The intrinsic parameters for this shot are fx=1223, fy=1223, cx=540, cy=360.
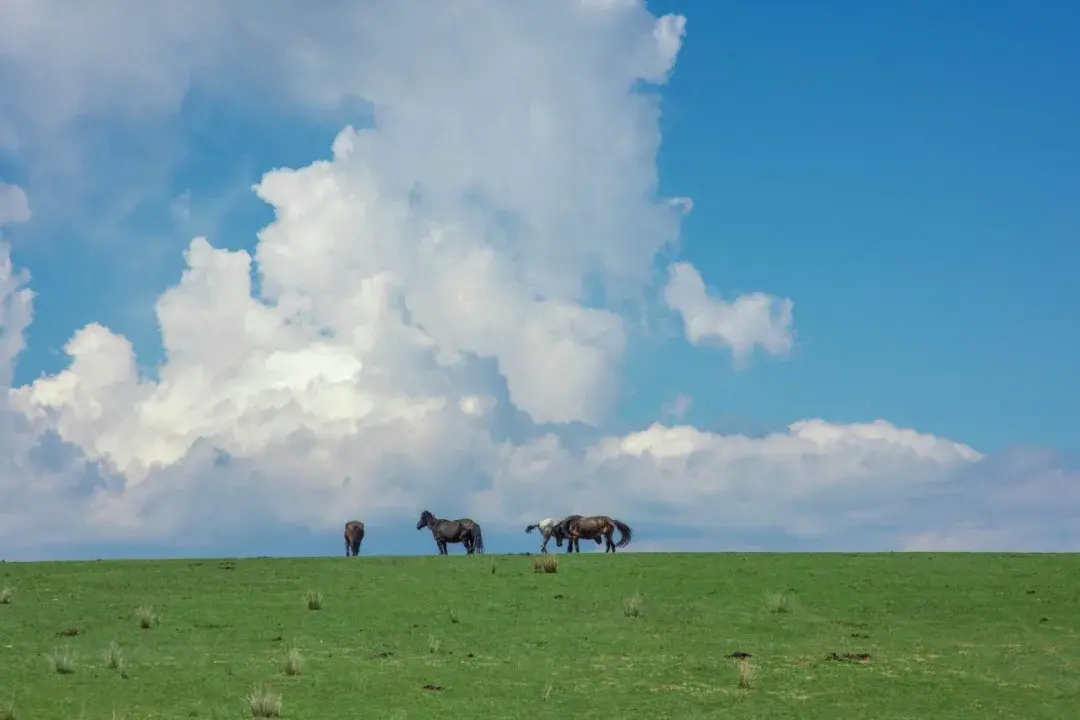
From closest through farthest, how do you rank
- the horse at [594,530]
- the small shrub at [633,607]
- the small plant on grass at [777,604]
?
the small shrub at [633,607], the small plant on grass at [777,604], the horse at [594,530]

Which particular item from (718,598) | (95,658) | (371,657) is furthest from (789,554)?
(95,658)

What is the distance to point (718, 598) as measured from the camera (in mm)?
30969

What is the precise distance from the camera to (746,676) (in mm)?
21500

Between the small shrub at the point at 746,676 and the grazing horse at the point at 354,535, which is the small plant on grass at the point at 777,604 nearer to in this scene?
the small shrub at the point at 746,676

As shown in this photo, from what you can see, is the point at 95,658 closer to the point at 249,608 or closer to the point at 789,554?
the point at 249,608

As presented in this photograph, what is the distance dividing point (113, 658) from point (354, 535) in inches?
1045

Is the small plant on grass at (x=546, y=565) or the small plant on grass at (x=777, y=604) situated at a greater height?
the small plant on grass at (x=546, y=565)

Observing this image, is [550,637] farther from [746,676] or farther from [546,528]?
[546,528]

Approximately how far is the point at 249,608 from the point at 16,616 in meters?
5.42

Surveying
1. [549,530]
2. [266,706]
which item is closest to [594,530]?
[549,530]

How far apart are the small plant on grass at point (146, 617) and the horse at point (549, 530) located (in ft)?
69.0

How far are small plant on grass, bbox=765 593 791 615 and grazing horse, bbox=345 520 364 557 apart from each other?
77.8 feet

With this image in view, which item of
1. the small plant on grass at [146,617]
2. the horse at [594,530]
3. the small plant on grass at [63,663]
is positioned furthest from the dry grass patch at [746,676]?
the horse at [594,530]

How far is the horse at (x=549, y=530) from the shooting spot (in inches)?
1876
